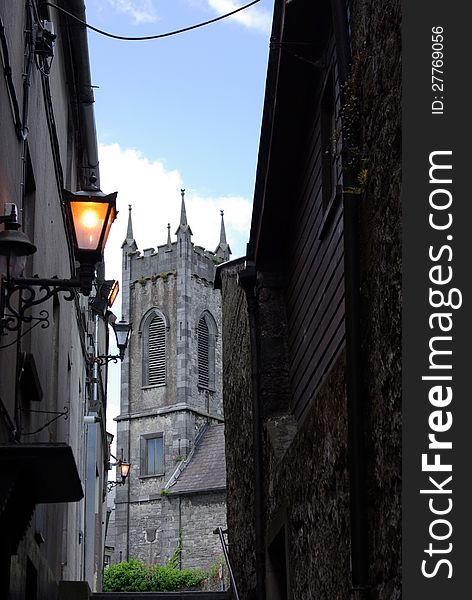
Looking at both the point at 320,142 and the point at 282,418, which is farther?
the point at 282,418

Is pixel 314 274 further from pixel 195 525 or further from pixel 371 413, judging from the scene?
pixel 195 525

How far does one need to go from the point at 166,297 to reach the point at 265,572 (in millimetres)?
57643

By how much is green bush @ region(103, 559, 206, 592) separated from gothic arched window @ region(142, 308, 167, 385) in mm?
18224

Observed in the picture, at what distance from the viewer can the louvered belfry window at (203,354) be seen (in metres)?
67.1

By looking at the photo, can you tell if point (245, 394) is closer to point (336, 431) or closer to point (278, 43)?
point (278, 43)

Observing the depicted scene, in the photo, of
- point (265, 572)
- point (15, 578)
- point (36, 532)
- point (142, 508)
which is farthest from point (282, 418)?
point (142, 508)

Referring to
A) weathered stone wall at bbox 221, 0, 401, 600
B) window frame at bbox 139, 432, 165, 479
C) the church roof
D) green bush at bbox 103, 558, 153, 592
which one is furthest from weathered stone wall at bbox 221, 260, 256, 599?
window frame at bbox 139, 432, 165, 479

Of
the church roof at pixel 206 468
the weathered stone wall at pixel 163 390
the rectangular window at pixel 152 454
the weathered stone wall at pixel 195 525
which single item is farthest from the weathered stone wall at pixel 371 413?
the rectangular window at pixel 152 454

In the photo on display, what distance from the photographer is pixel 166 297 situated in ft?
222

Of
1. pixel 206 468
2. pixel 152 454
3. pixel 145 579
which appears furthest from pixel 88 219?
pixel 152 454

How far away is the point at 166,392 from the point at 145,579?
18084 millimetres

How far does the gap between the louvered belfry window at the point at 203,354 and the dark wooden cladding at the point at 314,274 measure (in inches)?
2223

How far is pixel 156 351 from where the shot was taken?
67312 millimetres

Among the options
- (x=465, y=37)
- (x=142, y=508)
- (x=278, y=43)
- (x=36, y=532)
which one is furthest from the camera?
(x=142, y=508)
